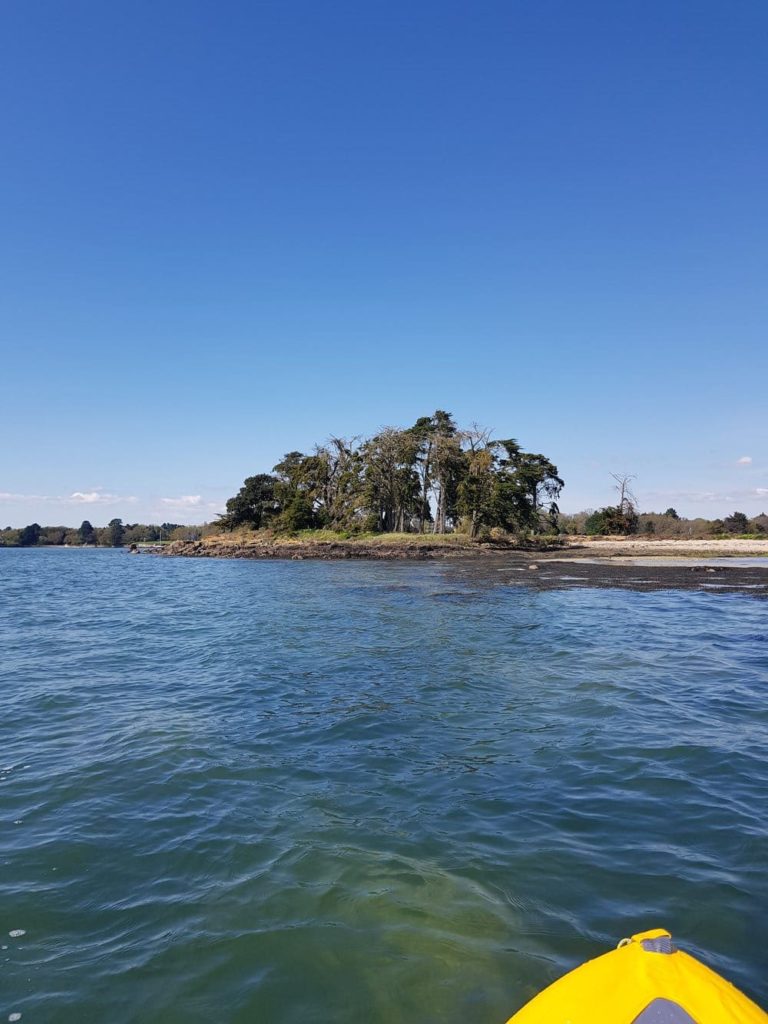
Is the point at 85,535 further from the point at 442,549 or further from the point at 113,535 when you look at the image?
the point at 442,549

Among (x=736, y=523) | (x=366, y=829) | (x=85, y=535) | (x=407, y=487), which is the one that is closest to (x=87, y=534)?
(x=85, y=535)

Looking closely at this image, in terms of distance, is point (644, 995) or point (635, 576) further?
point (635, 576)

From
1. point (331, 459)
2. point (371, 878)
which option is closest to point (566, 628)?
point (371, 878)

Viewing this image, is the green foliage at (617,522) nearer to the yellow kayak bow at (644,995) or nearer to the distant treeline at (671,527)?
the distant treeline at (671,527)

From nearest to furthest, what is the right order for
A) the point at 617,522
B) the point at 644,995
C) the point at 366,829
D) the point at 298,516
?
1. the point at 644,995
2. the point at 366,829
3. the point at 298,516
4. the point at 617,522

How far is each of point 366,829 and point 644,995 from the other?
3110 mm

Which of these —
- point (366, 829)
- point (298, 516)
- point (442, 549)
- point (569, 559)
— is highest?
point (298, 516)

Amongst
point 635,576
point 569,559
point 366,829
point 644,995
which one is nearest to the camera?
point 644,995

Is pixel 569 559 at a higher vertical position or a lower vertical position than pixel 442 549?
lower

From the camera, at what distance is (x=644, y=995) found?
2.49m

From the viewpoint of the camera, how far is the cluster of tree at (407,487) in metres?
58.1

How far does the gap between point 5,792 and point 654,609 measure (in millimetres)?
19305

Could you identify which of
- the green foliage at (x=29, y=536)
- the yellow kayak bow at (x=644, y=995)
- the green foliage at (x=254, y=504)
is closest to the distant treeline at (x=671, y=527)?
the green foliage at (x=254, y=504)

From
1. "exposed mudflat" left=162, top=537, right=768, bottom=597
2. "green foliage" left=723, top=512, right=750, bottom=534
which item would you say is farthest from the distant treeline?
"exposed mudflat" left=162, top=537, right=768, bottom=597
